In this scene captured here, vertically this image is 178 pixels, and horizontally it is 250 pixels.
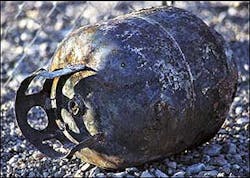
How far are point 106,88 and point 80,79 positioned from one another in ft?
0.31

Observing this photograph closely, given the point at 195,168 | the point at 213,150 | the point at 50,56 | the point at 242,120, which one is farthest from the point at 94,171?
the point at 50,56

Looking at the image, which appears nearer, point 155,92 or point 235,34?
point 155,92

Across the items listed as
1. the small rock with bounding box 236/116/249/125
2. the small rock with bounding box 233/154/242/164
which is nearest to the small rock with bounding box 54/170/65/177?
the small rock with bounding box 233/154/242/164

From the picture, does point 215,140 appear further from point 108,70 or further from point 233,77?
point 108,70

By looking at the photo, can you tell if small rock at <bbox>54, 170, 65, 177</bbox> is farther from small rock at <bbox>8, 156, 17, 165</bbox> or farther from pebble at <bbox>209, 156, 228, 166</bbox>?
pebble at <bbox>209, 156, 228, 166</bbox>

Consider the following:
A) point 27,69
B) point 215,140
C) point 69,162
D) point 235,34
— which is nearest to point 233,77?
point 215,140

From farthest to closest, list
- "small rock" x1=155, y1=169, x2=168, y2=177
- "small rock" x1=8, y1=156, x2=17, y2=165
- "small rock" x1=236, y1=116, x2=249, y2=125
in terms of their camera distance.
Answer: "small rock" x1=236, y1=116, x2=249, y2=125, "small rock" x1=8, y1=156, x2=17, y2=165, "small rock" x1=155, y1=169, x2=168, y2=177

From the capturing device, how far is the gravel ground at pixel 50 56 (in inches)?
90.5

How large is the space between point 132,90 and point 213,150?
52cm

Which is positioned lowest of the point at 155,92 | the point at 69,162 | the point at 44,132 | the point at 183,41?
the point at 69,162

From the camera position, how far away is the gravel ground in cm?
230

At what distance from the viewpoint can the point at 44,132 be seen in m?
2.18

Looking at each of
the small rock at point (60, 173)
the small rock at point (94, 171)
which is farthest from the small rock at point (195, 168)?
the small rock at point (60, 173)

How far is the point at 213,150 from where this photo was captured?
240 centimetres
